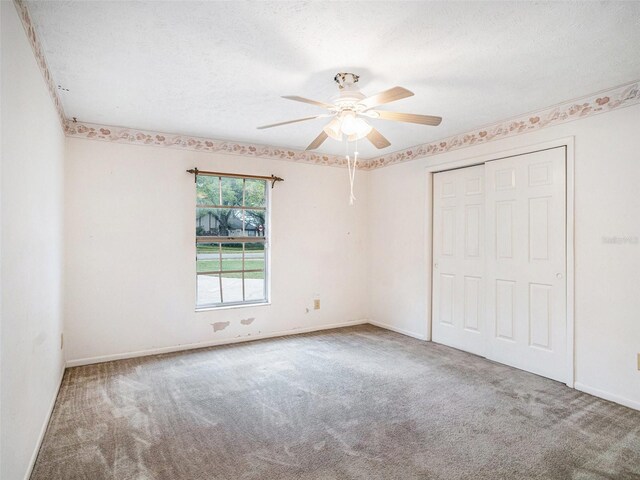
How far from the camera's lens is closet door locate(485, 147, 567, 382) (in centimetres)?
323

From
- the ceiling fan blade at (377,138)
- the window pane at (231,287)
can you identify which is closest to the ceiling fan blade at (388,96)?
the ceiling fan blade at (377,138)

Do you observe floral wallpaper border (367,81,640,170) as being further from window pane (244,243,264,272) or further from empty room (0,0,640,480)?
window pane (244,243,264,272)

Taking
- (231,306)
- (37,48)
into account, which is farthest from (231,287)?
(37,48)

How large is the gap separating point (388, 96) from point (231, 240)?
2861 millimetres

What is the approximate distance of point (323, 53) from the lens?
227 centimetres

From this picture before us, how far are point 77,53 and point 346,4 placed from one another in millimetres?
1734

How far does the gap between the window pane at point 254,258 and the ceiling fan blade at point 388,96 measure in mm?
2717

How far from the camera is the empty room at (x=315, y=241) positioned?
77.9 inches

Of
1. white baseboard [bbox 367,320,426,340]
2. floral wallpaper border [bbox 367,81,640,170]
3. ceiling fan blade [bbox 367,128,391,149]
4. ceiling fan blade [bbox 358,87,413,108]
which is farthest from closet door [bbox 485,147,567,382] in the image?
ceiling fan blade [bbox 358,87,413,108]

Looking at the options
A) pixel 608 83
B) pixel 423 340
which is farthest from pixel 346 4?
pixel 423 340

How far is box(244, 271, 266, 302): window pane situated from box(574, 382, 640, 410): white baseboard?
3.39 metres

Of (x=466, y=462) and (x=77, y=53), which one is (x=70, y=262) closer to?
(x=77, y=53)

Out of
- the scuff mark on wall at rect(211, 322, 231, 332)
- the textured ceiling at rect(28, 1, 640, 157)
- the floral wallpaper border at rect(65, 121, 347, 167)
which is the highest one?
the textured ceiling at rect(28, 1, 640, 157)

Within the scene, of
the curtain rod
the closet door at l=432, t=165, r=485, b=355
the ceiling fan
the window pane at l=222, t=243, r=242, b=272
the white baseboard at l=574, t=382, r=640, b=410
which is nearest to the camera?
the ceiling fan
